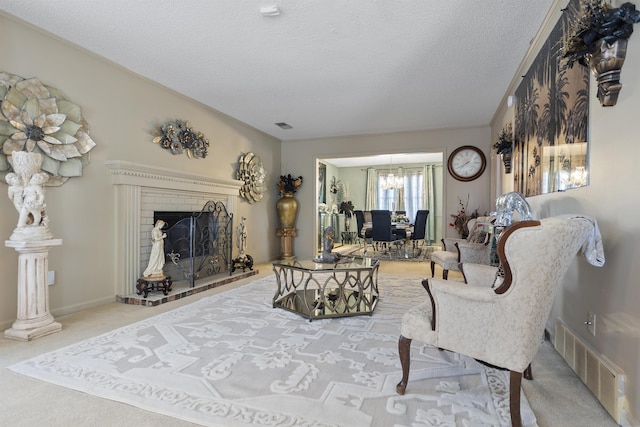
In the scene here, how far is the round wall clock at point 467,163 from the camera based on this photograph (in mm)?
5910

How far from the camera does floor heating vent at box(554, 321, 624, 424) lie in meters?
1.54

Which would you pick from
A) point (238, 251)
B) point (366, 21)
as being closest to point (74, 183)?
point (238, 251)

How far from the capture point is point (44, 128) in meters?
2.90

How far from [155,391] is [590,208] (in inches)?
103

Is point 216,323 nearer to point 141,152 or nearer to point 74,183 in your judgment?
point 74,183

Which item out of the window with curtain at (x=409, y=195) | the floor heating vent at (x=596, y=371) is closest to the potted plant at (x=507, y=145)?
the floor heating vent at (x=596, y=371)

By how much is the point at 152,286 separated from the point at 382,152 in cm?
466

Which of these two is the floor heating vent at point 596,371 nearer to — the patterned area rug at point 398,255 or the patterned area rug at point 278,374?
the patterned area rug at point 278,374

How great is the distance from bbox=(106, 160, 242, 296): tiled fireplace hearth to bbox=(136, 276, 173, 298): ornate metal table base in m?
0.17

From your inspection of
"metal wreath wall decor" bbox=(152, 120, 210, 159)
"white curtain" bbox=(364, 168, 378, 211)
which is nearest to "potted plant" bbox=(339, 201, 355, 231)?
"white curtain" bbox=(364, 168, 378, 211)

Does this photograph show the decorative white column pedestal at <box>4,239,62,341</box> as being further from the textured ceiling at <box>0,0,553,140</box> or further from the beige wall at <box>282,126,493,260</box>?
the beige wall at <box>282,126,493,260</box>

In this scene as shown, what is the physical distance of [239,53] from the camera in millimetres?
3262

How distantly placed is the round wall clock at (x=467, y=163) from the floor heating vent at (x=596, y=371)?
4.11 metres

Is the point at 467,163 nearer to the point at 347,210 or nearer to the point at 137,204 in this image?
the point at 347,210
